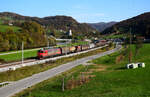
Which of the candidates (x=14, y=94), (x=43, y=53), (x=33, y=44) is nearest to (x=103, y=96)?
(x=14, y=94)

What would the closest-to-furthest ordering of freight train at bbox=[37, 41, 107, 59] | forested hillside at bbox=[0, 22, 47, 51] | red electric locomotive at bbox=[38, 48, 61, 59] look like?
red electric locomotive at bbox=[38, 48, 61, 59] < freight train at bbox=[37, 41, 107, 59] < forested hillside at bbox=[0, 22, 47, 51]

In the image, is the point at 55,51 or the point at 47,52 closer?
the point at 47,52

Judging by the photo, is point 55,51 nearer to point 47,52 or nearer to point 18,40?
point 47,52

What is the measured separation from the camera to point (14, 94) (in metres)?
22.7

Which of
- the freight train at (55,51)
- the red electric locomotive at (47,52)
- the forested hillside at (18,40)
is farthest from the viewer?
the forested hillside at (18,40)

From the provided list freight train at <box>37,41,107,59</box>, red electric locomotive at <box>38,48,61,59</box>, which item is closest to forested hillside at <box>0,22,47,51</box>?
freight train at <box>37,41,107,59</box>

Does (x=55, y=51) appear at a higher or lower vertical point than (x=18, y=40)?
lower

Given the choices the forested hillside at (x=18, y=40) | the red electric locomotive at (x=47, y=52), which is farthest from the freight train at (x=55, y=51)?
the forested hillside at (x=18, y=40)

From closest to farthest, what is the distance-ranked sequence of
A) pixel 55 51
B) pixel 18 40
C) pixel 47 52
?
1. pixel 47 52
2. pixel 55 51
3. pixel 18 40

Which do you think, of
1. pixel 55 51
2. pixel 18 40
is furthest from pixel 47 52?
pixel 18 40

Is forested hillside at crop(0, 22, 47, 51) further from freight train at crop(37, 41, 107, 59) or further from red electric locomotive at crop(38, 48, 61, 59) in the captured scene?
red electric locomotive at crop(38, 48, 61, 59)

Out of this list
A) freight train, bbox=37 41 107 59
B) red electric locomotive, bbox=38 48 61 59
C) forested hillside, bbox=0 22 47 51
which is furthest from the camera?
forested hillside, bbox=0 22 47 51

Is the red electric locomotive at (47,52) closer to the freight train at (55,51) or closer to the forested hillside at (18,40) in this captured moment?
the freight train at (55,51)

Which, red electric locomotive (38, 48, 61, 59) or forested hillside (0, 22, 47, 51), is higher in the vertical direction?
forested hillside (0, 22, 47, 51)
